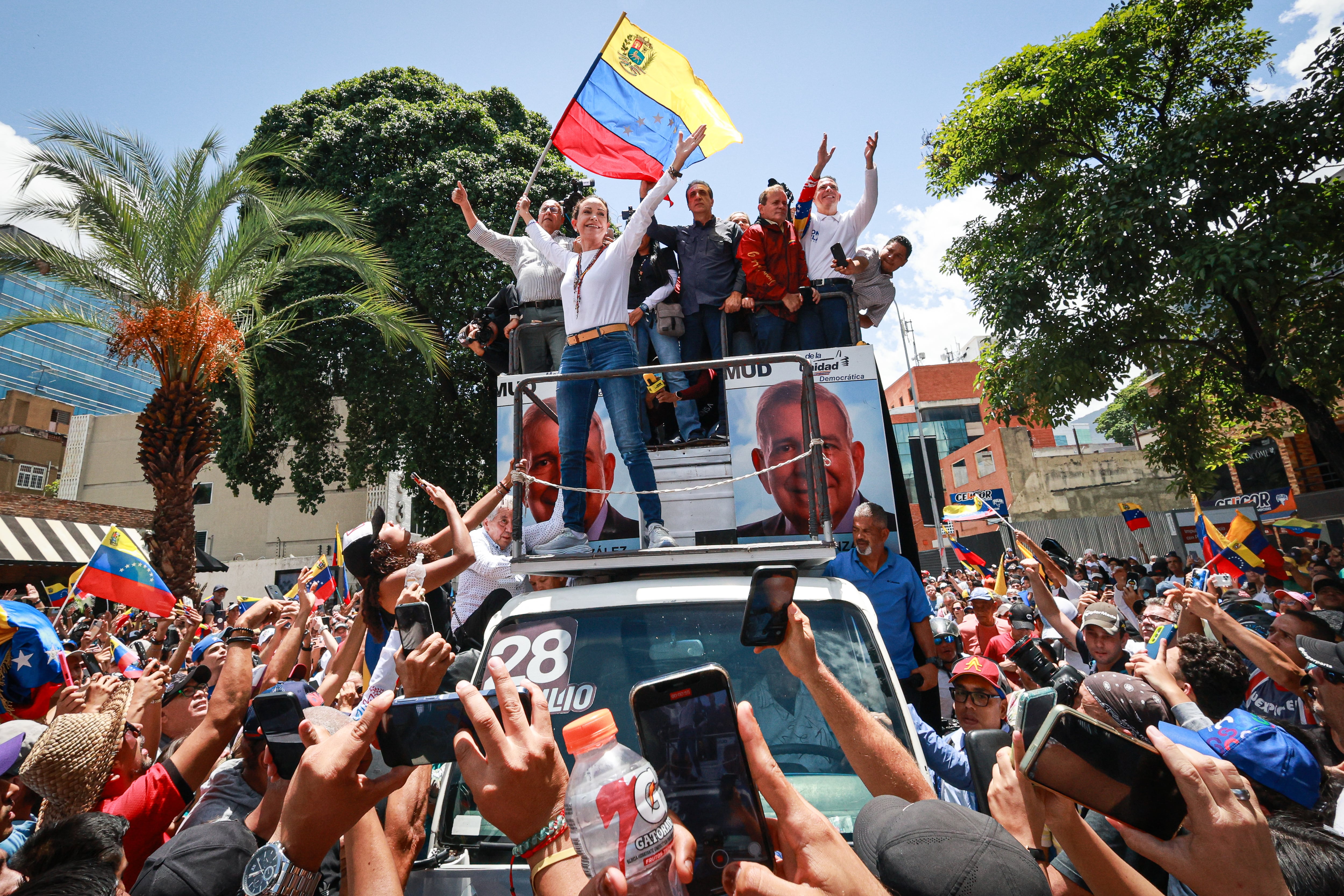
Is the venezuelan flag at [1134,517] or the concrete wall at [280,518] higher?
the concrete wall at [280,518]

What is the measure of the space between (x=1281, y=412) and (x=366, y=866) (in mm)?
19743

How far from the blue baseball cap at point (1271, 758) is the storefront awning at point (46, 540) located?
2024cm

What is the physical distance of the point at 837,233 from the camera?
20.1ft

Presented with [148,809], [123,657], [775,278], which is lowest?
[148,809]

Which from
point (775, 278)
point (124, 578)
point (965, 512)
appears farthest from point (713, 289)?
point (965, 512)

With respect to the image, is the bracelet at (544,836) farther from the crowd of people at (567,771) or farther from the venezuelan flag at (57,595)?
the venezuelan flag at (57,595)

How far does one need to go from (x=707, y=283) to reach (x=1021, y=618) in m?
4.52

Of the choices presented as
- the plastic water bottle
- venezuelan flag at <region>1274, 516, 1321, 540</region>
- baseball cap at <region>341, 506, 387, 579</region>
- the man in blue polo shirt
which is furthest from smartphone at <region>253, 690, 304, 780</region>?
venezuelan flag at <region>1274, 516, 1321, 540</region>

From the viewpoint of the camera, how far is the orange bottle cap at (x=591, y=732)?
1.25 meters

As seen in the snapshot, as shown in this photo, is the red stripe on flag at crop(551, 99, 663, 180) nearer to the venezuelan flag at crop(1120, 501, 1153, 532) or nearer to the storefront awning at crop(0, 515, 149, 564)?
the venezuelan flag at crop(1120, 501, 1153, 532)

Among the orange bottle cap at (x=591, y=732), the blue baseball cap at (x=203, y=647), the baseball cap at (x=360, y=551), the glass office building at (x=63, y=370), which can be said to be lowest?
the orange bottle cap at (x=591, y=732)

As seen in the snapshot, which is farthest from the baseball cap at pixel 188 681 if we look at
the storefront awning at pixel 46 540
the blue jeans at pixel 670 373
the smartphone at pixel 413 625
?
the storefront awning at pixel 46 540

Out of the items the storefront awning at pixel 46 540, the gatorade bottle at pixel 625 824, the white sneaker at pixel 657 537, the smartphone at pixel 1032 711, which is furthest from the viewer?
the storefront awning at pixel 46 540

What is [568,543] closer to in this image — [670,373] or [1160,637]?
[670,373]
